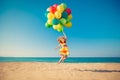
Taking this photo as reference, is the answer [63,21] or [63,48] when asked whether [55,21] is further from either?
[63,48]

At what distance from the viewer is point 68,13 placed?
515 cm

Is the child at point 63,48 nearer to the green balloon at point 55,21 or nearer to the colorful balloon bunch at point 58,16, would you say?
the colorful balloon bunch at point 58,16

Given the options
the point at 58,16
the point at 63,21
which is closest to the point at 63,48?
the point at 63,21

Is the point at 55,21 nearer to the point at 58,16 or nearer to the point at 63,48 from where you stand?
the point at 58,16

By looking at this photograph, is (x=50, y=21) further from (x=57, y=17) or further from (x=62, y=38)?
(x=62, y=38)

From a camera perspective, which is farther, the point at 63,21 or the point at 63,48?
the point at 63,48

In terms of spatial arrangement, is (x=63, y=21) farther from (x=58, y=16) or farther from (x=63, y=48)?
(x=63, y=48)

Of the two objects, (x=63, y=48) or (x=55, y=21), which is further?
(x=63, y=48)

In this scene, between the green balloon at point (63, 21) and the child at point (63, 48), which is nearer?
the green balloon at point (63, 21)

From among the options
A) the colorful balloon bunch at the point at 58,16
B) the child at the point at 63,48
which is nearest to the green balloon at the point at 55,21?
the colorful balloon bunch at the point at 58,16

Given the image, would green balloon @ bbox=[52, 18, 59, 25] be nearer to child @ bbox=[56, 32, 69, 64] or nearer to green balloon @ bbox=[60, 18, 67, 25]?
green balloon @ bbox=[60, 18, 67, 25]

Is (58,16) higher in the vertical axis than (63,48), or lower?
higher

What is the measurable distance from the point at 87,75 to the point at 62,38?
1349 mm

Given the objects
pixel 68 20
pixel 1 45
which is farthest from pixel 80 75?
pixel 1 45
